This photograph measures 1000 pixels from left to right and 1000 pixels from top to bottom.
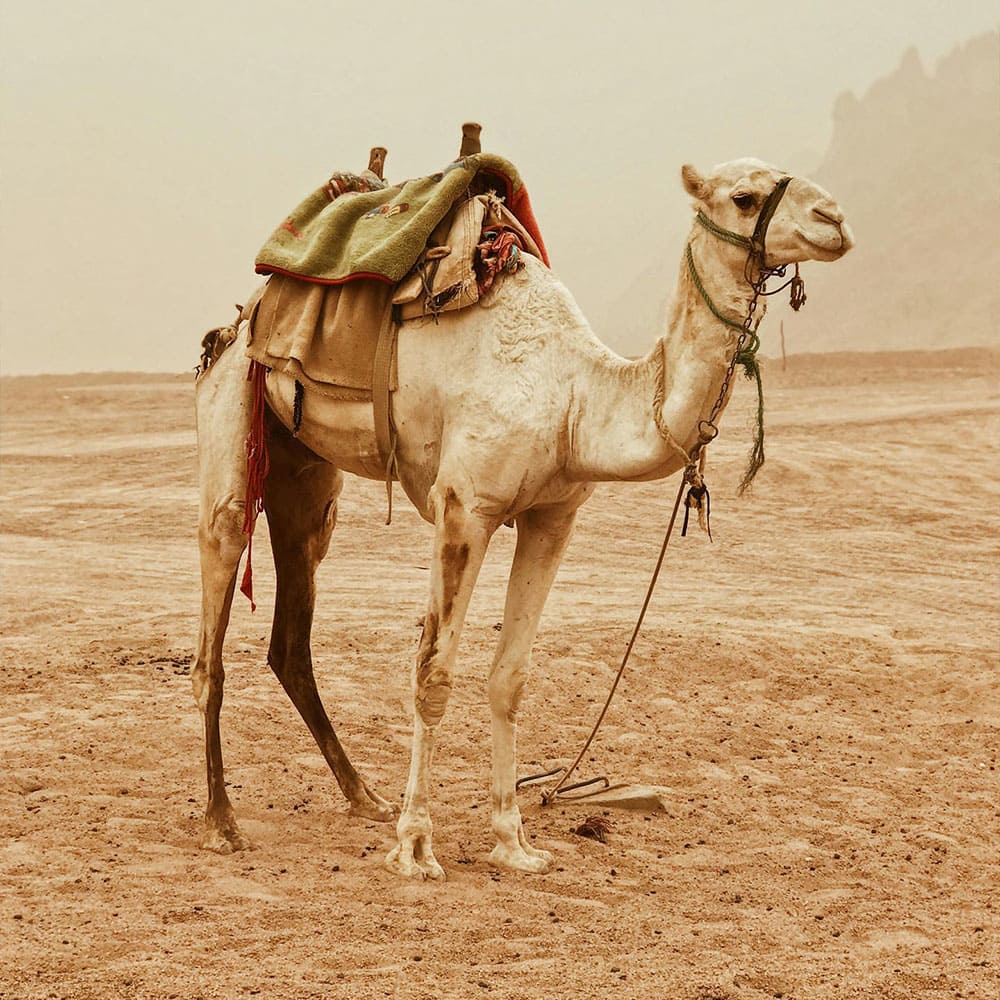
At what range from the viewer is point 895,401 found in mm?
24797

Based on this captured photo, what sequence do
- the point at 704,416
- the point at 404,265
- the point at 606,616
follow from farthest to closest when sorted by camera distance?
the point at 606,616 → the point at 404,265 → the point at 704,416

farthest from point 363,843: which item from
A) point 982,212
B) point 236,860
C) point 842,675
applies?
point 982,212

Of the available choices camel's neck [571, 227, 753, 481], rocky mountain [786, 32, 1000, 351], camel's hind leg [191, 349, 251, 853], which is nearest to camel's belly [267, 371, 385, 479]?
camel's hind leg [191, 349, 251, 853]

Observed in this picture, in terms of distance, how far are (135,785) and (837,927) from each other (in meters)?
3.02

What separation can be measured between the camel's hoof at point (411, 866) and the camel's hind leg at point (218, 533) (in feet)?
2.56

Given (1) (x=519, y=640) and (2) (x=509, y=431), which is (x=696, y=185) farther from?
(1) (x=519, y=640)

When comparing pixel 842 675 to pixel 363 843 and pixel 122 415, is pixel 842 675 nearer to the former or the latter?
pixel 363 843

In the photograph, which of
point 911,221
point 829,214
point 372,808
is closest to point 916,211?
point 911,221

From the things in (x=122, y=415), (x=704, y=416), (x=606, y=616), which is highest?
(x=704, y=416)

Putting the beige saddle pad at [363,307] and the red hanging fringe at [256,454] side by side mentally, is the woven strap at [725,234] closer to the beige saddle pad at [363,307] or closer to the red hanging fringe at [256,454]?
the beige saddle pad at [363,307]

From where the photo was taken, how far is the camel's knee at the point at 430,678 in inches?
196

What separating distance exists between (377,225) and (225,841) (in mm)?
2408

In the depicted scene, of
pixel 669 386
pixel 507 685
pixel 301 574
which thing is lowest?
pixel 507 685

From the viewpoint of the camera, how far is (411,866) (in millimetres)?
5000
